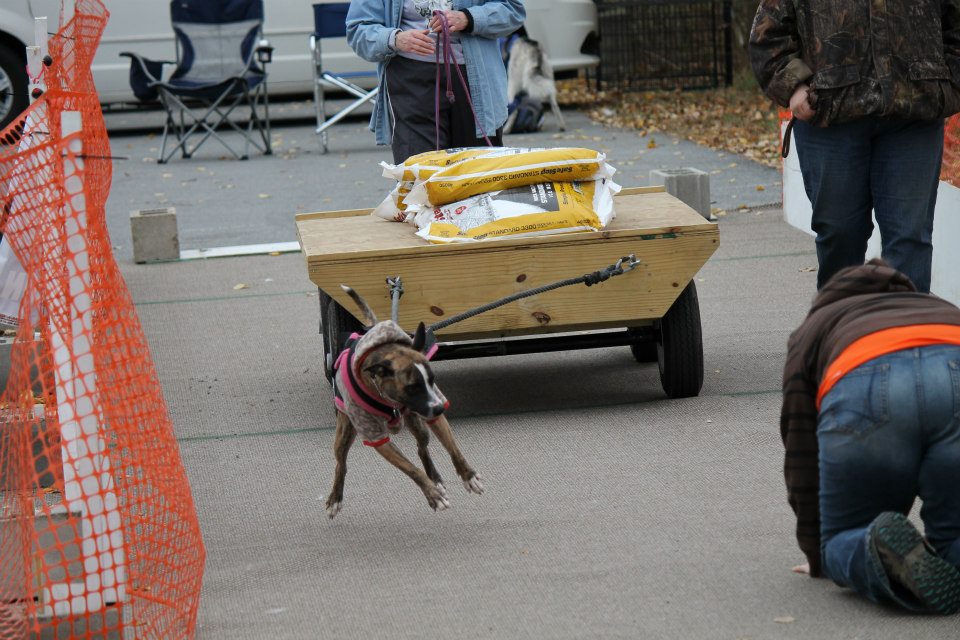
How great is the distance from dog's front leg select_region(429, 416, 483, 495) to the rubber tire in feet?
36.7

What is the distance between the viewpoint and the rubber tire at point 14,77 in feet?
46.0

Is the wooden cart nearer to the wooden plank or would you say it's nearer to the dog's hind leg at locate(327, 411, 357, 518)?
A: the wooden plank

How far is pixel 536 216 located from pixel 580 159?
13.0 inches

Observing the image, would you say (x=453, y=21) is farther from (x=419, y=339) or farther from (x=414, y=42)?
(x=419, y=339)

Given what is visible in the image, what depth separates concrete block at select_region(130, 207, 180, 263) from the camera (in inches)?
361

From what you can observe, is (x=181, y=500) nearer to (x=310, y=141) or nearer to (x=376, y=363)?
(x=376, y=363)

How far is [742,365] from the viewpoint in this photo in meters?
5.94

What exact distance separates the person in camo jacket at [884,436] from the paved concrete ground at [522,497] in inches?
6.2

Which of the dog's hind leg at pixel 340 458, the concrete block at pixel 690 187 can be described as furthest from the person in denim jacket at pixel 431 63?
the concrete block at pixel 690 187

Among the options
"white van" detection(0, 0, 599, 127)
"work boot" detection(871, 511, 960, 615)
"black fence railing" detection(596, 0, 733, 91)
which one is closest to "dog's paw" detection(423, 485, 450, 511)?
"work boot" detection(871, 511, 960, 615)

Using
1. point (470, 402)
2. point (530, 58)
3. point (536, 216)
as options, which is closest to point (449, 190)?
point (536, 216)

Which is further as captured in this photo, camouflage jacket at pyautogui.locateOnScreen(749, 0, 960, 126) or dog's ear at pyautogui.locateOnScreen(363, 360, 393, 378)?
camouflage jacket at pyautogui.locateOnScreen(749, 0, 960, 126)

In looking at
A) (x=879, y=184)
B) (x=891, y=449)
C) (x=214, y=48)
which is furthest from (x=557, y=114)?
(x=891, y=449)

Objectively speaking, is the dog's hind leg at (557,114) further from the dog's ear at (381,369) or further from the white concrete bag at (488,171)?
the dog's ear at (381,369)
